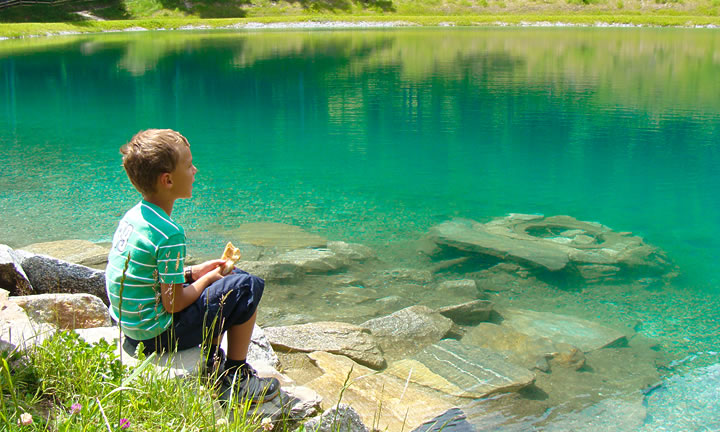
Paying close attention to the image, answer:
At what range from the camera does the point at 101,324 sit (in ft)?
14.0

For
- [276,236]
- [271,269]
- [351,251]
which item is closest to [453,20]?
[276,236]

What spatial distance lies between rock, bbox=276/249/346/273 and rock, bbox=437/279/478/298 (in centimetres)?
118

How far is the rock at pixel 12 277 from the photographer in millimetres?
4570

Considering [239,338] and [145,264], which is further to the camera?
[239,338]

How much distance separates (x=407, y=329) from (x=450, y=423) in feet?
4.61

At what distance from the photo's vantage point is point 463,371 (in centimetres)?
504

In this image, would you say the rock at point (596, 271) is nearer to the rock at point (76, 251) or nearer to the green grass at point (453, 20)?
the rock at point (76, 251)

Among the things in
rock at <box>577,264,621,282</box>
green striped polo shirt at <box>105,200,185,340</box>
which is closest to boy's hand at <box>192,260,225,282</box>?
green striped polo shirt at <box>105,200,185,340</box>

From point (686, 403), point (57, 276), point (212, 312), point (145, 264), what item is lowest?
point (686, 403)

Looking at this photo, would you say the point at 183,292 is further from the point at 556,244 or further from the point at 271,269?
the point at 556,244

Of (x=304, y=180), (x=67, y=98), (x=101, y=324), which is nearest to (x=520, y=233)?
(x=304, y=180)

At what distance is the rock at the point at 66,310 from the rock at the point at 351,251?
11.9 ft

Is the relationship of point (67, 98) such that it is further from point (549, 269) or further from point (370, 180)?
point (549, 269)

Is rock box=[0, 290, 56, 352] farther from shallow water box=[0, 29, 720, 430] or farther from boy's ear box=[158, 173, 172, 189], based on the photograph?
shallow water box=[0, 29, 720, 430]
